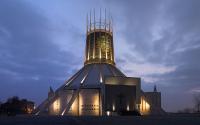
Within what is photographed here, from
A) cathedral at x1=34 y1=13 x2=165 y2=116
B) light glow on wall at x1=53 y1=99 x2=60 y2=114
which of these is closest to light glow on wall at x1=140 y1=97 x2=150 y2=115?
cathedral at x1=34 y1=13 x2=165 y2=116

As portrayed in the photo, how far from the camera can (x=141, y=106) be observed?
1623 inches

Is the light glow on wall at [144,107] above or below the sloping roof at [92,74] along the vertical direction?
below

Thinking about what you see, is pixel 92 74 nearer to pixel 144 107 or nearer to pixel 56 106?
Result: pixel 56 106

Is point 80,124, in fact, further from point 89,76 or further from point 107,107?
point 89,76

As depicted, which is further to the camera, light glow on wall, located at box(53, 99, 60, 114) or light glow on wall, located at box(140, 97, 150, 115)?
light glow on wall, located at box(140, 97, 150, 115)

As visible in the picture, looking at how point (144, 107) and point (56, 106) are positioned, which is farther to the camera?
point (144, 107)

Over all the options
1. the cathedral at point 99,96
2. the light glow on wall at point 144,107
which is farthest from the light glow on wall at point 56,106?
the light glow on wall at point 144,107

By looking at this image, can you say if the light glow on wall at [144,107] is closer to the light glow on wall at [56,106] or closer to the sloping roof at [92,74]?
the sloping roof at [92,74]

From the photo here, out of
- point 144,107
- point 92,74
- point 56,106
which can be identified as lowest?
point 144,107

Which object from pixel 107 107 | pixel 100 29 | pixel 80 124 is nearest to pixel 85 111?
pixel 107 107

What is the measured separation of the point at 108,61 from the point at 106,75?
5919mm

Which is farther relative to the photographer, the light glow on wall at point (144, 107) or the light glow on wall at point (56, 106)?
the light glow on wall at point (144, 107)

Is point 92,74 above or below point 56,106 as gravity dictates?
above

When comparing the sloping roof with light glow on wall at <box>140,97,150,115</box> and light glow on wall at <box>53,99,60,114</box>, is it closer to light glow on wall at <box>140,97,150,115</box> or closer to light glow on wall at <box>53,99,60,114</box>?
light glow on wall at <box>53,99,60,114</box>
